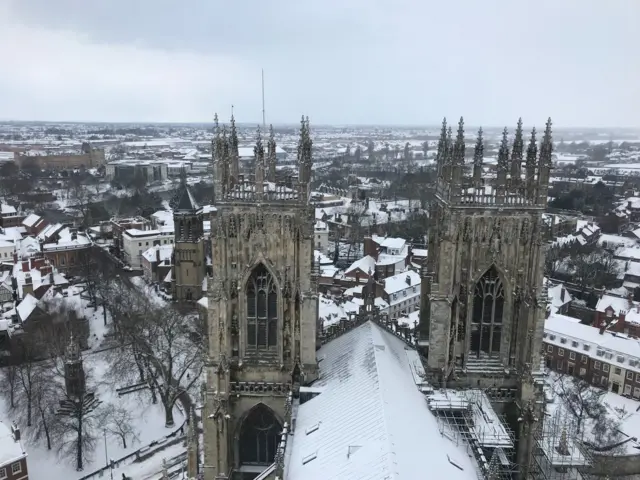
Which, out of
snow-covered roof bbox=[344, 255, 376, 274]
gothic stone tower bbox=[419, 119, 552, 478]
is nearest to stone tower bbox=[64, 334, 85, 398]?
gothic stone tower bbox=[419, 119, 552, 478]

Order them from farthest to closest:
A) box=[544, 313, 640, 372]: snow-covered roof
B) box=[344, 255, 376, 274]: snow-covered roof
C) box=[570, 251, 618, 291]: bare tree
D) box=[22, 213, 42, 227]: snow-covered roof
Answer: box=[22, 213, 42, 227]: snow-covered roof < box=[570, 251, 618, 291]: bare tree < box=[344, 255, 376, 274]: snow-covered roof < box=[544, 313, 640, 372]: snow-covered roof

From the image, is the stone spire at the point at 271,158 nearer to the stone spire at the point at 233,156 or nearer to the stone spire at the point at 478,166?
the stone spire at the point at 233,156

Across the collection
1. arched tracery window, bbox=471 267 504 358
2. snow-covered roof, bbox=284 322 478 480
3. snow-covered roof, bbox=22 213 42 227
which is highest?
arched tracery window, bbox=471 267 504 358

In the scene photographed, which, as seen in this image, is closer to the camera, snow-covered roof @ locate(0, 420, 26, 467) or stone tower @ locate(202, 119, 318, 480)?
stone tower @ locate(202, 119, 318, 480)

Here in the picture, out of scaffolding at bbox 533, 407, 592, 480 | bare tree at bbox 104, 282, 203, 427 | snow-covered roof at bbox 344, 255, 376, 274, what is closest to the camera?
scaffolding at bbox 533, 407, 592, 480

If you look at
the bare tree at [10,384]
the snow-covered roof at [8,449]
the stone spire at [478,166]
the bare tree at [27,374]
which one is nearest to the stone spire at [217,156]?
the stone spire at [478,166]

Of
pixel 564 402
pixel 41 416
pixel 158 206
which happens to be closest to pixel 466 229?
pixel 564 402

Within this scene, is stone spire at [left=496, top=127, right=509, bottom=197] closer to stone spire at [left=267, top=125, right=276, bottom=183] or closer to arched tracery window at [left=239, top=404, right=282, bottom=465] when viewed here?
stone spire at [left=267, top=125, right=276, bottom=183]

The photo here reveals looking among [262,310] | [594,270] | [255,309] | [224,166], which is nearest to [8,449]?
[255,309]
